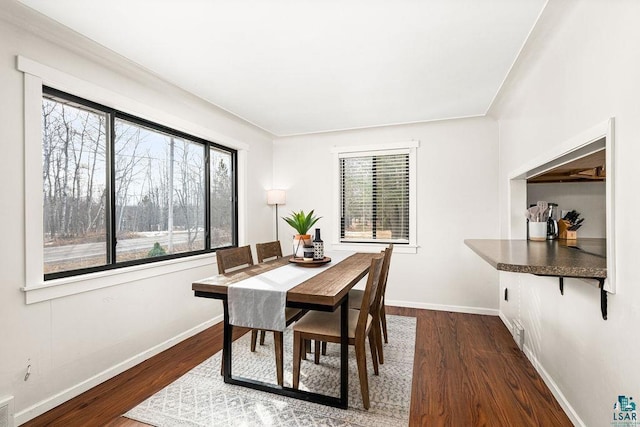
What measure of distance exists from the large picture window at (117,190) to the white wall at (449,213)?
224 centimetres

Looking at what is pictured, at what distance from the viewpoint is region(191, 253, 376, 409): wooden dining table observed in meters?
1.89

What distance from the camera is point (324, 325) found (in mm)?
2189

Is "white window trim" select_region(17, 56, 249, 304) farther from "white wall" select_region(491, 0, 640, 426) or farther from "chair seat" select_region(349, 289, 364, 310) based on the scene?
"white wall" select_region(491, 0, 640, 426)

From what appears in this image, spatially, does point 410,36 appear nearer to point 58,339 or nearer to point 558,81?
point 558,81

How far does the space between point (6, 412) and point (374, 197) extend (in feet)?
12.9

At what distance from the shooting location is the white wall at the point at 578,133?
1302 millimetres

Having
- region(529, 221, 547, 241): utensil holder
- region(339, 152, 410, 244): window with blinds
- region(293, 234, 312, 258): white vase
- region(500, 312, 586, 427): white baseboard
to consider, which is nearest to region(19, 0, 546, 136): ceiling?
region(339, 152, 410, 244): window with blinds

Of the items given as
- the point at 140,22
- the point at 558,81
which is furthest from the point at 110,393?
the point at 558,81

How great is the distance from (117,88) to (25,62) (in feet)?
2.07

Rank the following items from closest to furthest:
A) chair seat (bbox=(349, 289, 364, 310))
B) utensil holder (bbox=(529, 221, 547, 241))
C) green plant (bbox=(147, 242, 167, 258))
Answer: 1. chair seat (bbox=(349, 289, 364, 310))
2. utensil holder (bbox=(529, 221, 547, 241))
3. green plant (bbox=(147, 242, 167, 258))

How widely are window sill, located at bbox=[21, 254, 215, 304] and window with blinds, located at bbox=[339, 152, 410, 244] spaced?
2.23m

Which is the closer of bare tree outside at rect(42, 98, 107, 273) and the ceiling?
the ceiling

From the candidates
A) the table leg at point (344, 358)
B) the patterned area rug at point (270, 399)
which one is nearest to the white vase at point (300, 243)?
the patterned area rug at point (270, 399)

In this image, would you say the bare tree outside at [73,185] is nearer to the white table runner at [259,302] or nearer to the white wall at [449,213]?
the white table runner at [259,302]
